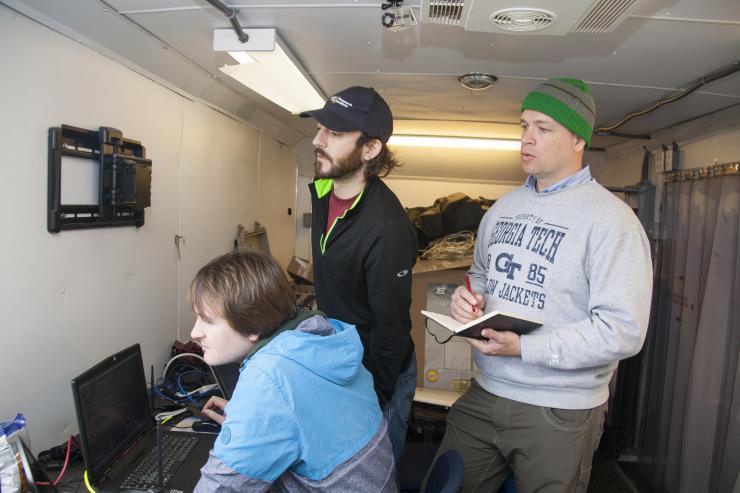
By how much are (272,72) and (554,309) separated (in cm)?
131

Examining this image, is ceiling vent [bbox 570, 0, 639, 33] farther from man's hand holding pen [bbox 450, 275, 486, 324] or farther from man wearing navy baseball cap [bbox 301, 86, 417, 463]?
man's hand holding pen [bbox 450, 275, 486, 324]

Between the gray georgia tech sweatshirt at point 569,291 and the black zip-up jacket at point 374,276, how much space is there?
0.30 meters

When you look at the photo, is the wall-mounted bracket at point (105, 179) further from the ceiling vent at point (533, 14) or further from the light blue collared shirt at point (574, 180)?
the light blue collared shirt at point (574, 180)

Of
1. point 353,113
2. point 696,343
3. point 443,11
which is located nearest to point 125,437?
point 353,113

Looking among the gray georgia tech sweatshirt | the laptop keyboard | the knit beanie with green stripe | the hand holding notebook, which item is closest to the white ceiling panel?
the knit beanie with green stripe

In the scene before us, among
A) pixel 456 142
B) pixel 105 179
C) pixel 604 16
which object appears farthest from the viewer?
pixel 456 142

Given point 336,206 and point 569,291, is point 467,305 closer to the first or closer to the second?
point 569,291

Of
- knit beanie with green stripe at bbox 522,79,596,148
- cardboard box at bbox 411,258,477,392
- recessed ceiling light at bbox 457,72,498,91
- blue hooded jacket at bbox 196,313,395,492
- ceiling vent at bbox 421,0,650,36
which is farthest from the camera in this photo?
cardboard box at bbox 411,258,477,392

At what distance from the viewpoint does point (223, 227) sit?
2.70 metres

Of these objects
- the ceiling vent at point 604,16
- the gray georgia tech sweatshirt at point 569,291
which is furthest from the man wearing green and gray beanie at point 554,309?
the ceiling vent at point 604,16

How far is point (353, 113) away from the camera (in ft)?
5.45

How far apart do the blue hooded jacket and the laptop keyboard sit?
21.5 inches

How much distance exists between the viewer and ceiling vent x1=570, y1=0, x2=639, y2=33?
3.90 feet

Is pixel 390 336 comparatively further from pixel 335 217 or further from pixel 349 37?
pixel 349 37
